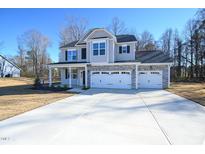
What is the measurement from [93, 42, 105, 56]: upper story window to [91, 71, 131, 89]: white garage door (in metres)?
2.16

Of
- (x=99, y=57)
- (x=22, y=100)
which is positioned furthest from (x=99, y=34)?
(x=22, y=100)

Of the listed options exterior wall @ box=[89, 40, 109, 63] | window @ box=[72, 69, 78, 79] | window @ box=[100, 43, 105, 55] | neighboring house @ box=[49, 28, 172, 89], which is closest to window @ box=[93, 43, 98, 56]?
neighboring house @ box=[49, 28, 172, 89]

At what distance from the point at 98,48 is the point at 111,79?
12.5 feet

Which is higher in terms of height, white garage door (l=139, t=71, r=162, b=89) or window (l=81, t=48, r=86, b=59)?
window (l=81, t=48, r=86, b=59)

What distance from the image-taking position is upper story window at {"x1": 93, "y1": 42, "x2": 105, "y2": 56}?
2053 cm

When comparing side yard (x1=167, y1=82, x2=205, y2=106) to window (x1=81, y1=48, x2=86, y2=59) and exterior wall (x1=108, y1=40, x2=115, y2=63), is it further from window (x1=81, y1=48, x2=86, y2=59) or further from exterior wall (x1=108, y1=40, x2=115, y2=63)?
window (x1=81, y1=48, x2=86, y2=59)

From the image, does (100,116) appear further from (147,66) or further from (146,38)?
(146,38)

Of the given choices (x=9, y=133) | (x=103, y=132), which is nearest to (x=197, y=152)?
(x=103, y=132)

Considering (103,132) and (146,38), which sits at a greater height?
(146,38)

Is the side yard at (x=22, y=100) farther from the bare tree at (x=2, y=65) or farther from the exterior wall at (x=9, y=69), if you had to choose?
the exterior wall at (x=9, y=69)

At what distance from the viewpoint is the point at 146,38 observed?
153ft

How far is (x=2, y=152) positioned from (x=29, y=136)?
95 centimetres

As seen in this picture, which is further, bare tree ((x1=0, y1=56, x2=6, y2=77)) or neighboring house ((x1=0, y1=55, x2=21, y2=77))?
neighboring house ((x1=0, y1=55, x2=21, y2=77))
